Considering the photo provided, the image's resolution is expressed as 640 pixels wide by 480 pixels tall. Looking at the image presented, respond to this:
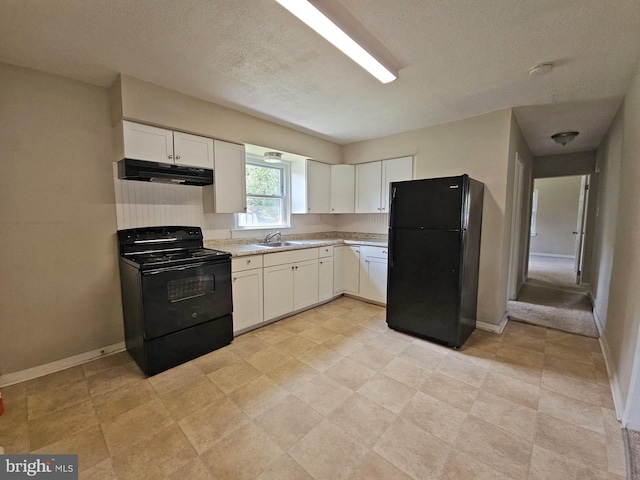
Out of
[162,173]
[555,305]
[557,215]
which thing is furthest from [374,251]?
[557,215]

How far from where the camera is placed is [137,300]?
2.25m

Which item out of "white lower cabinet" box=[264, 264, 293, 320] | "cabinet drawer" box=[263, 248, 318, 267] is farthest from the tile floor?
"cabinet drawer" box=[263, 248, 318, 267]

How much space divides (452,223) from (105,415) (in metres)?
3.18

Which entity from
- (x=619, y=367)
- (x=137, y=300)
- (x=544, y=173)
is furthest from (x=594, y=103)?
(x=137, y=300)

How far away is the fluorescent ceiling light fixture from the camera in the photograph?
1.39 m

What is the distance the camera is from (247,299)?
2.95 meters

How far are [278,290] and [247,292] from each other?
431 millimetres

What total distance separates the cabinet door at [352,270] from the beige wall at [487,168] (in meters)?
1.53

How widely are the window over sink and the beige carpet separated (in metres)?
3.52

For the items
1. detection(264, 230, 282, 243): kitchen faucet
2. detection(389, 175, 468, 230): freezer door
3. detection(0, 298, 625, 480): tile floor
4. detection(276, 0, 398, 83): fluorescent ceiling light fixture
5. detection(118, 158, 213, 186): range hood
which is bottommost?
detection(0, 298, 625, 480): tile floor

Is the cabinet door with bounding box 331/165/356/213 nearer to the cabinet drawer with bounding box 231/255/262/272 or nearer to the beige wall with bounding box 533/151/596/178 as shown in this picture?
the cabinet drawer with bounding box 231/255/262/272

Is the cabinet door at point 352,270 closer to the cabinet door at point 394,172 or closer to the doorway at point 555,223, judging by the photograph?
the cabinet door at point 394,172

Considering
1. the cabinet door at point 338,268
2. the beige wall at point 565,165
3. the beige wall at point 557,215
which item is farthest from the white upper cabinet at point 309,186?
the beige wall at point 557,215

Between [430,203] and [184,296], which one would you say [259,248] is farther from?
[430,203]
